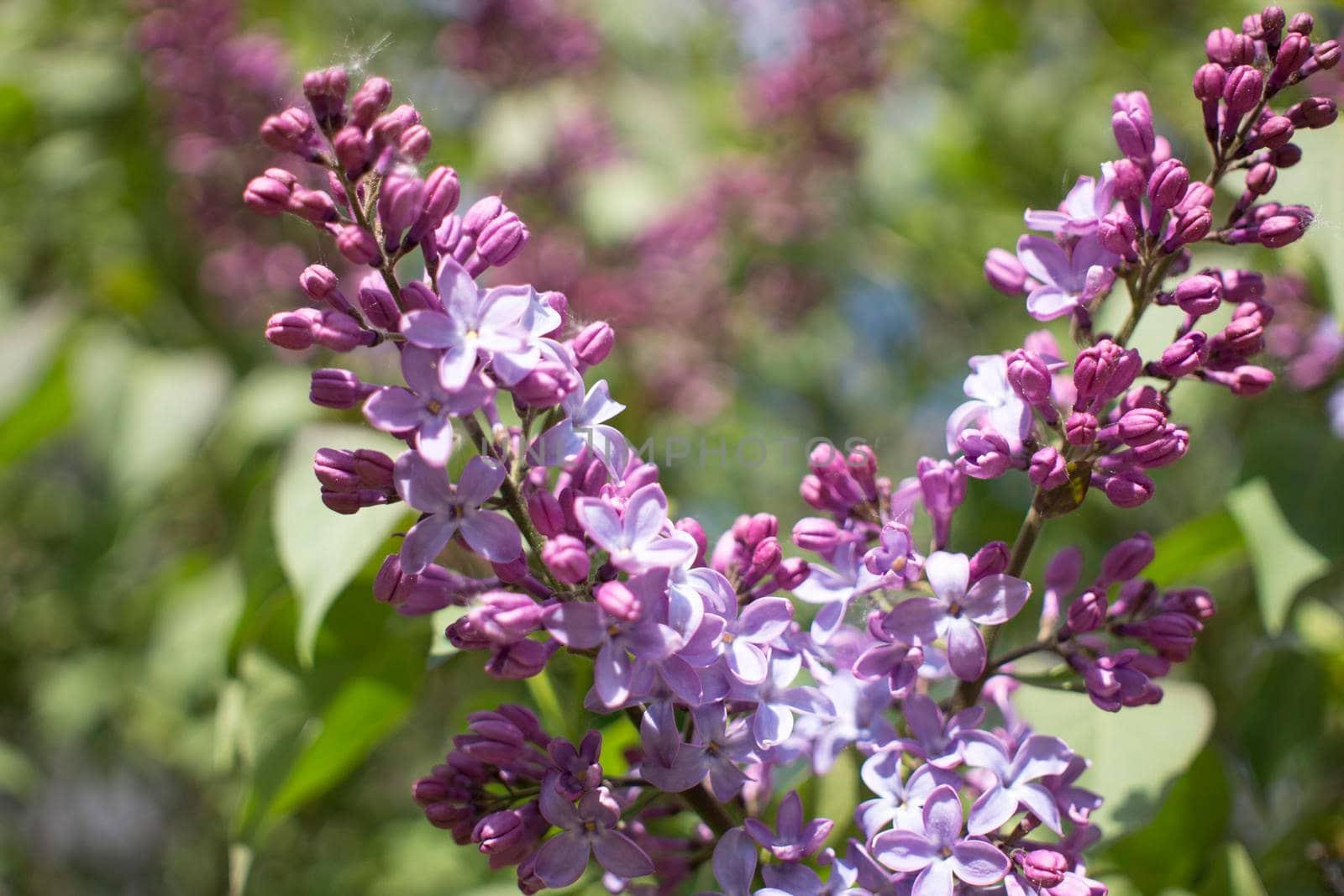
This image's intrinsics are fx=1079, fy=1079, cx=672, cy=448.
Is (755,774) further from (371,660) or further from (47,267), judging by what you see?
(47,267)

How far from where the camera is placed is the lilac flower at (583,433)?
3.24 feet

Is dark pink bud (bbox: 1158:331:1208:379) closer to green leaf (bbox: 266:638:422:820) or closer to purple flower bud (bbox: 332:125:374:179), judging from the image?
purple flower bud (bbox: 332:125:374:179)

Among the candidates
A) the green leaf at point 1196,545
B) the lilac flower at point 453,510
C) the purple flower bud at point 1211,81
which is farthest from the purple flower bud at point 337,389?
the green leaf at point 1196,545

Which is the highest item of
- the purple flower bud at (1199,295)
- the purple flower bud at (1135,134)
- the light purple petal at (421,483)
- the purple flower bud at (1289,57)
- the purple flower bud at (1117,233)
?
the purple flower bud at (1289,57)

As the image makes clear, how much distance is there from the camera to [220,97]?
270 cm

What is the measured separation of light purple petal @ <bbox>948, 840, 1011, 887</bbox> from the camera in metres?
0.95

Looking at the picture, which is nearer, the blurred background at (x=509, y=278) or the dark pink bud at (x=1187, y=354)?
the dark pink bud at (x=1187, y=354)

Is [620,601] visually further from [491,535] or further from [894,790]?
[894,790]

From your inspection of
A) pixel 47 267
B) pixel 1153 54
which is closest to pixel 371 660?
pixel 47 267

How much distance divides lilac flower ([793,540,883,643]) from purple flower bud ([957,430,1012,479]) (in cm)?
14

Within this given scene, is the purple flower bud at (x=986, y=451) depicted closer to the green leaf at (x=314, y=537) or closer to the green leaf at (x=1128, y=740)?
the green leaf at (x=1128, y=740)

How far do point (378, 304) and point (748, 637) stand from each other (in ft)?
1.45

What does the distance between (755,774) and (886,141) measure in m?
2.68

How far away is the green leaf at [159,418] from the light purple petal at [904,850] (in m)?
1.86
